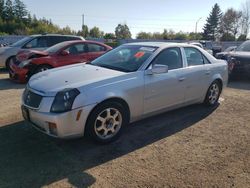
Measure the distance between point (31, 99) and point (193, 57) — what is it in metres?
3.41

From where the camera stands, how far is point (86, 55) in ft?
30.6

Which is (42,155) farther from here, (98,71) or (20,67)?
(20,67)

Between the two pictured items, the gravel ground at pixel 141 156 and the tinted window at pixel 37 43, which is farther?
the tinted window at pixel 37 43

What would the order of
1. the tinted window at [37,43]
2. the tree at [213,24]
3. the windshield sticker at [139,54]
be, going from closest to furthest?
the windshield sticker at [139,54], the tinted window at [37,43], the tree at [213,24]

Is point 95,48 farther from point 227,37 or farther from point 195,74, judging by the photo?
point 227,37

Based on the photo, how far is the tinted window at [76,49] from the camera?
905cm

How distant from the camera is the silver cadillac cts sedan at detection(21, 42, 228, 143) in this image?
3.61 meters

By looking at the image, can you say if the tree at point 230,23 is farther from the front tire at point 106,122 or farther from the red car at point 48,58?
the front tire at point 106,122

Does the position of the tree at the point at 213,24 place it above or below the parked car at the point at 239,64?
above

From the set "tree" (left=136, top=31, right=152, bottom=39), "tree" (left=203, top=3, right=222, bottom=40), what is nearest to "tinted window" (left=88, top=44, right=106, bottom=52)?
"tree" (left=203, top=3, right=222, bottom=40)

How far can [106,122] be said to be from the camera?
158 inches

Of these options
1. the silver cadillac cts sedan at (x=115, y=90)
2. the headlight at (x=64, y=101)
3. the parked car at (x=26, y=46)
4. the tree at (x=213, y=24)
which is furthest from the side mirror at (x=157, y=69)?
the tree at (x=213, y=24)

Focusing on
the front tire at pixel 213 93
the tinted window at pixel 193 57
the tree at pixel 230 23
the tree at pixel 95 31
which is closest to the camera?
the tinted window at pixel 193 57

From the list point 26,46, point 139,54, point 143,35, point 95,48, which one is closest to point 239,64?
point 95,48
